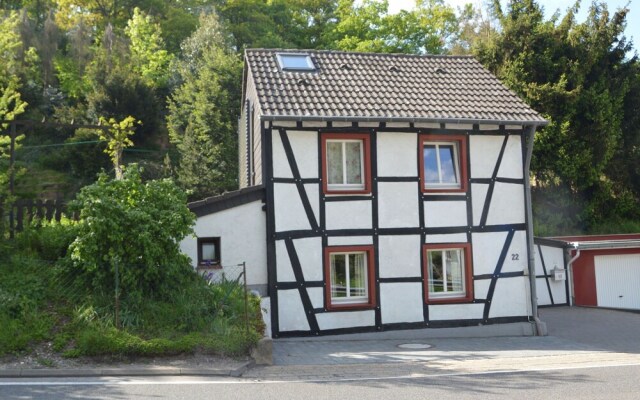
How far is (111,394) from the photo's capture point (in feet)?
28.5

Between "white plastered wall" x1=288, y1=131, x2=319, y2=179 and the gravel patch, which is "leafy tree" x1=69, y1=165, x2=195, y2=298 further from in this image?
"white plastered wall" x1=288, y1=131, x2=319, y2=179

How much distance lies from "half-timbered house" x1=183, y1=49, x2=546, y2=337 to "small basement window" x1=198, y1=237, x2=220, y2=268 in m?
0.05

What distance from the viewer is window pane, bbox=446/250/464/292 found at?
52.6ft

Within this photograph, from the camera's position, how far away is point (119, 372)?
32.9 ft

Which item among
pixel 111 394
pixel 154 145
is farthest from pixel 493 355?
pixel 154 145

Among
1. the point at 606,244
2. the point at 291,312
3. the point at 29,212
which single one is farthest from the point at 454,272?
the point at 29,212

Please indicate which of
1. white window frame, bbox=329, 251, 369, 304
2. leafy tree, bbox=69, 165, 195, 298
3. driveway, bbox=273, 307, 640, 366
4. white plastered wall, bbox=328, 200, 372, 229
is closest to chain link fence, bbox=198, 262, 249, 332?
leafy tree, bbox=69, 165, 195, 298

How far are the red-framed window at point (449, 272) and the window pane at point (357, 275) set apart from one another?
1.49 metres

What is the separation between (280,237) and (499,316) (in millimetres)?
5631

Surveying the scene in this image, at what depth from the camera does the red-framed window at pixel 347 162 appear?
15.3 meters

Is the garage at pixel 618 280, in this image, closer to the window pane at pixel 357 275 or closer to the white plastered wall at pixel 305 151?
the window pane at pixel 357 275

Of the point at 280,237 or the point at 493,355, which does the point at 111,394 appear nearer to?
the point at 280,237

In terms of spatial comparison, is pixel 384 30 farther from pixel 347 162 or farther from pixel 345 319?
pixel 345 319

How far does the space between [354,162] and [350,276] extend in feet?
8.57
